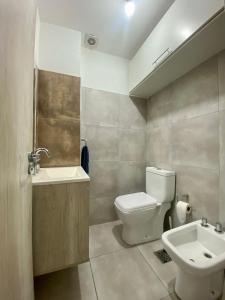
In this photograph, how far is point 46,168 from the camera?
1.51 meters

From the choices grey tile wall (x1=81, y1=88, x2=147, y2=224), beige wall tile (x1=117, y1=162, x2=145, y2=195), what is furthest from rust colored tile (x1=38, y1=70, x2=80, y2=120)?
beige wall tile (x1=117, y1=162, x2=145, y2=195)

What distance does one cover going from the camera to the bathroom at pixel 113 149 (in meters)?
0.69

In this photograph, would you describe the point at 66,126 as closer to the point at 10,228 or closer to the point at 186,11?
the point at 10,228

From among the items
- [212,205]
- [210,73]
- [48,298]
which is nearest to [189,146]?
[212,205]

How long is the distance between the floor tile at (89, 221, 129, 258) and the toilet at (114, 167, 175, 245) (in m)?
0.11

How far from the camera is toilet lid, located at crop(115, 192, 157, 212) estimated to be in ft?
5.00

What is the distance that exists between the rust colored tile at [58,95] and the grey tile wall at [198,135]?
1.09 metres

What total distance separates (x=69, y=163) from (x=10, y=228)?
3.71ft

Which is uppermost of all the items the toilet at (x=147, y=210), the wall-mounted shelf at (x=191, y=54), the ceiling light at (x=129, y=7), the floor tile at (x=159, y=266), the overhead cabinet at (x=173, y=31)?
the ceiling light at (x=129, y=7)

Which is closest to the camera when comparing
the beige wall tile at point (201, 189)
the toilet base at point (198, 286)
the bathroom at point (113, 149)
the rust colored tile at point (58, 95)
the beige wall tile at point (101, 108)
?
the bathroom at point (113, 149)

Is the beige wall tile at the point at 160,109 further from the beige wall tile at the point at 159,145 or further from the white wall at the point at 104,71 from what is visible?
the white wall at the point at 104,71

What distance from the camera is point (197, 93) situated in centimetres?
144

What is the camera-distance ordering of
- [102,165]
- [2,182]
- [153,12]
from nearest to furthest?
1. [2,182]
2. [153,12]
3. [102,165]

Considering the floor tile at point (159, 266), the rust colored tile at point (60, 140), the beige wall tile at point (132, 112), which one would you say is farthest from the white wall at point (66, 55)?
the floor tile at point (159, 266)
